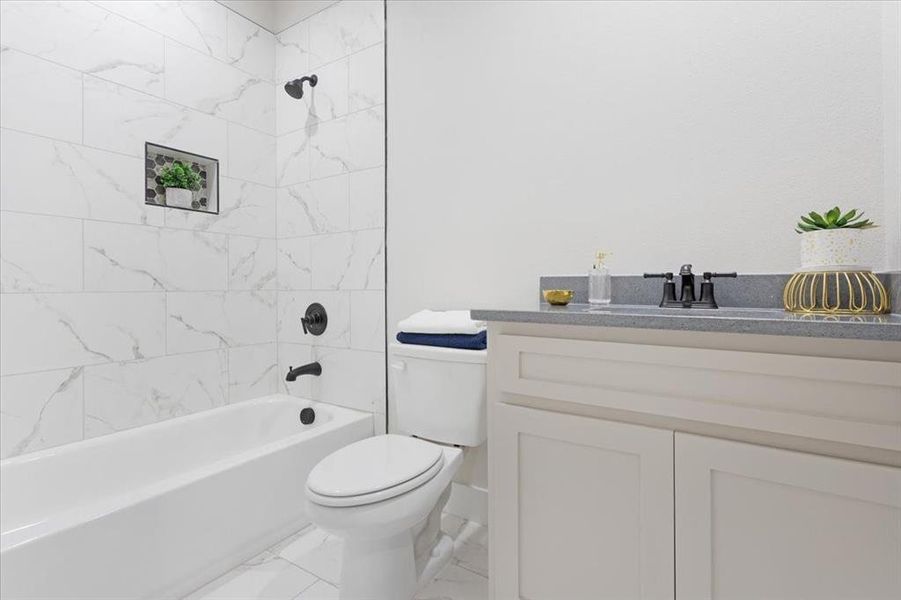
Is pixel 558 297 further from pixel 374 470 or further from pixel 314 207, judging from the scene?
pixel 314 207

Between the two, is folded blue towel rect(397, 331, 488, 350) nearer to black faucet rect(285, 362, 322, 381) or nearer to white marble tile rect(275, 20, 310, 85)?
black faucet rect(285, 362, 322, 381)

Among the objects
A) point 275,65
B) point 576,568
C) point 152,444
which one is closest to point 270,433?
point 152,444

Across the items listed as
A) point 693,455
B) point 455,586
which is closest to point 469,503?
point 455,586

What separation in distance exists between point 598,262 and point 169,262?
75.0 inches

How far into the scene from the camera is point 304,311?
243 centimetres

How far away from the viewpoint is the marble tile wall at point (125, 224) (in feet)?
5.30

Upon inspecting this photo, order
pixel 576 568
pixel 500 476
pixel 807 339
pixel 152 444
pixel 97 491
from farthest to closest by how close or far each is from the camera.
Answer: pixel 152 444, pixel 97 491, pixel 500 476, pixel 576 568, pixel 807 339

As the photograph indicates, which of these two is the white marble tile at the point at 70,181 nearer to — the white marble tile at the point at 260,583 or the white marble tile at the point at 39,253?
the white marble tile at the point at 39,253

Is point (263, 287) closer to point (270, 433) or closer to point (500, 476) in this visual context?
point (270, 433)

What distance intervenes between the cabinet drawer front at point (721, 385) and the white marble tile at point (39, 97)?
190cm

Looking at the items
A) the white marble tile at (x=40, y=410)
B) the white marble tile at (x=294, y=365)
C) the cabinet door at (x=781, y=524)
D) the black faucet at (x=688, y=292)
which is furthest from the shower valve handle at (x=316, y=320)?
the cabinet door at (x=781, y=524)

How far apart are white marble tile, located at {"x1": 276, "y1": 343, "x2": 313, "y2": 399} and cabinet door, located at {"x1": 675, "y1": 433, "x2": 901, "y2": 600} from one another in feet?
6.40

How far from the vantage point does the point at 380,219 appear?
83.7 inches

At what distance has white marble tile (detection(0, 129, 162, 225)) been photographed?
1.58m
